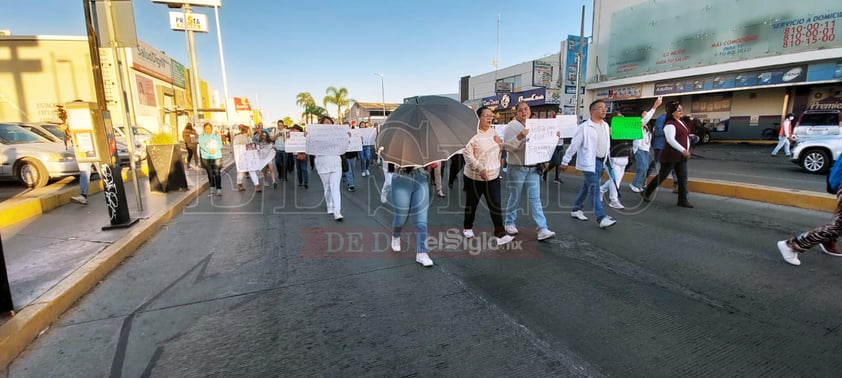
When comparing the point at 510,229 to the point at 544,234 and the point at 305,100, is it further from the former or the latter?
the point at 305,100

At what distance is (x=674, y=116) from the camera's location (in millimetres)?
6617

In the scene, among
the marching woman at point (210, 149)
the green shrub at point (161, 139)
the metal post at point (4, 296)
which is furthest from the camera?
the green shrub at point (161, 139)

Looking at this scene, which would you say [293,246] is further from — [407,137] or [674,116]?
[674,116]

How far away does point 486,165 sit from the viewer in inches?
188

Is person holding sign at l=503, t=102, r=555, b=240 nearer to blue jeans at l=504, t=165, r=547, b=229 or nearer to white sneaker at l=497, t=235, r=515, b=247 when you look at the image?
blue jeans at l=504, t=165, r=547, b=229

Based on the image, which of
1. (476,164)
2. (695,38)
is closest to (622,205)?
(476,164)

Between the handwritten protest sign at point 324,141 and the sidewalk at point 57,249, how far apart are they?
9.16 feet

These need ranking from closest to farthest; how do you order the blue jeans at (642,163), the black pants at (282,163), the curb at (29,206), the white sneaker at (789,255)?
the white sneaker at (789,255) < the curb at (29,206) < the blue jeans at (642,163) < the black pants at (282,163)

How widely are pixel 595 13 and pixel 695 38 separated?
8182 mm

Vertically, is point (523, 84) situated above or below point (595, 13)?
below

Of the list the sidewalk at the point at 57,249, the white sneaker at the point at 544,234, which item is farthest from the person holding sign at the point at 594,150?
the sidewalk at the point at 57,249

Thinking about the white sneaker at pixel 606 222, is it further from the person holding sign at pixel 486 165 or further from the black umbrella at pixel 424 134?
the black umbrella at pixel 424 134

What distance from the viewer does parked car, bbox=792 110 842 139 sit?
11867mm

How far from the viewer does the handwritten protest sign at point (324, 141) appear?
666 centimetres
